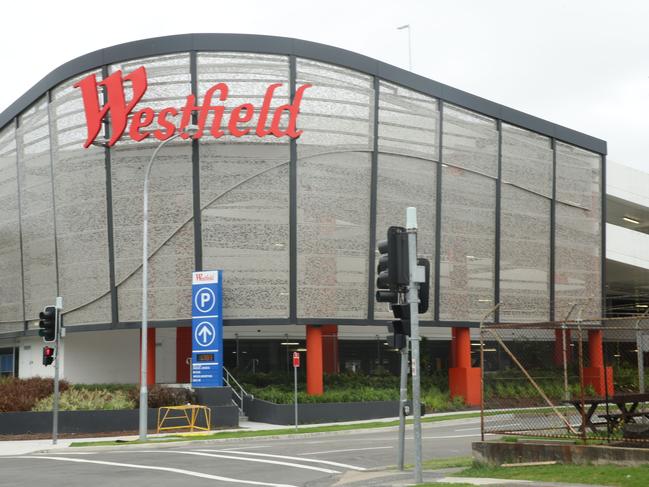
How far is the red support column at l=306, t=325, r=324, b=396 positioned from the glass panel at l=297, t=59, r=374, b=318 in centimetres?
89

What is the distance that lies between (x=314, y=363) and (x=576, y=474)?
23762mm

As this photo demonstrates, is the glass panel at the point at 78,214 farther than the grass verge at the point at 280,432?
Yes

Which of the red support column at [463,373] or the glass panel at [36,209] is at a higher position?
the glass panel at [36,209]

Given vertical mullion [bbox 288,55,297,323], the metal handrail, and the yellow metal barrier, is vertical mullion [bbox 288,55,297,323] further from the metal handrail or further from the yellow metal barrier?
the yellow metal barrier

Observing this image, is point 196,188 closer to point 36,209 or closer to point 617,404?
point 36,209

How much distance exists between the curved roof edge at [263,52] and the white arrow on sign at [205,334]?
37.8ft

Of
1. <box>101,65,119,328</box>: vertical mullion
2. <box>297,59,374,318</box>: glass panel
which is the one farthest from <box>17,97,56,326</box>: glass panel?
<box>297,59,374,318</box>: glass panel

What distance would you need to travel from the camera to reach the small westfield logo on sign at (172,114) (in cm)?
3716

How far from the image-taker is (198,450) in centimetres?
2484

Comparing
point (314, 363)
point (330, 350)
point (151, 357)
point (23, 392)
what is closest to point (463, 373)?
point (330, 350)

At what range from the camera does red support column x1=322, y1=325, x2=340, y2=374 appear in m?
43.0

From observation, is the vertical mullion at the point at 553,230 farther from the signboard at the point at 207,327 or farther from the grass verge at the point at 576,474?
the grass verge at the point at 576,474

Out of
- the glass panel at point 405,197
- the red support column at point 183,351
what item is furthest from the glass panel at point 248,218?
the red support column at point 183,351

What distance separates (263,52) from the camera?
125 feet
